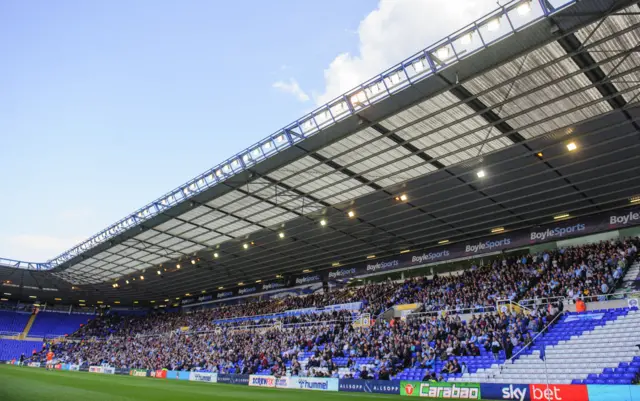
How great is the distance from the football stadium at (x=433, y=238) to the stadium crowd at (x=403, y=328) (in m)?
0.17

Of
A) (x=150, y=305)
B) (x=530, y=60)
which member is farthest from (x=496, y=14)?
(x=150, y=305)

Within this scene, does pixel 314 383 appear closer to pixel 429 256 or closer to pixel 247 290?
pixel 429 256

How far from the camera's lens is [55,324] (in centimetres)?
6956

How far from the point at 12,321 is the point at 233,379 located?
52065 millimetres

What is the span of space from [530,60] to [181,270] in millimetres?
42137

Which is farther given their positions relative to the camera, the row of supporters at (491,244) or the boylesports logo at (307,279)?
the boylesports logo at (307,279)

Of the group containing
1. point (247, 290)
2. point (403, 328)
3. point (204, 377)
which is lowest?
point (204, 377)

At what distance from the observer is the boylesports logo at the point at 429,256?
35.0 metres

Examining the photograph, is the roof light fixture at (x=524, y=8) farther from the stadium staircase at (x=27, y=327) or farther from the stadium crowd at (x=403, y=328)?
the stadium staircase at (x=27, y=327)

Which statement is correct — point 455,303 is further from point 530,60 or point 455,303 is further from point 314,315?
point 530,60

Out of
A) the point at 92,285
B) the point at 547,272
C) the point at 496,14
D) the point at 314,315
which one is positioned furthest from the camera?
the point at 92,285

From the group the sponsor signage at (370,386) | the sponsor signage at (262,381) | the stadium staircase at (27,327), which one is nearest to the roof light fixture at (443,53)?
the sponsor signage at (370,386)

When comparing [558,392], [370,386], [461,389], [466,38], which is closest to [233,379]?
[370,386]

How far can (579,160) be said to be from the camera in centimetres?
2212
